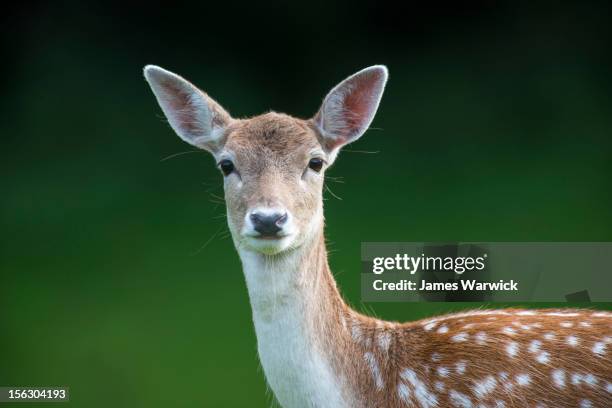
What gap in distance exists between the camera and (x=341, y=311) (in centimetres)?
377

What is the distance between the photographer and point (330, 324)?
3.64 m

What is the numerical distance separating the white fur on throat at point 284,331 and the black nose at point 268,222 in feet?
0.65

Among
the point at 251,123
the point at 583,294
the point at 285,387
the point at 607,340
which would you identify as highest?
the point at 251,123

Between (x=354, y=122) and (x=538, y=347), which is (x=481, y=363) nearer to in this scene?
(x=538, y=347)

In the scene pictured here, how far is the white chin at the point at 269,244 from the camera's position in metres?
3.31

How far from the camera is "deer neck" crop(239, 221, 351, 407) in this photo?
346 centimetres

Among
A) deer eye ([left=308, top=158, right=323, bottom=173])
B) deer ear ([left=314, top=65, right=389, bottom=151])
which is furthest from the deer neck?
deer ear ([left=314, top=65, right=389, bottom=151])

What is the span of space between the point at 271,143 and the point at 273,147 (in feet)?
0.08

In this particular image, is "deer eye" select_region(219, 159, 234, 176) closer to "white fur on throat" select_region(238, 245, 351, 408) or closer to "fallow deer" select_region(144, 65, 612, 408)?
"fallow deer" select_region(144, 65, 612, 408)

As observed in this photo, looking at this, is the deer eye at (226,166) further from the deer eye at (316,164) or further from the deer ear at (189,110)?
the deer eye at (316,164)

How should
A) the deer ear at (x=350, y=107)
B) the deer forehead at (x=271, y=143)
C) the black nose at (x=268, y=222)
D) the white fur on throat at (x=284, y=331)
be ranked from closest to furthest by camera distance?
the black nose at (x=268, y=222), the white fur on throat at (x=284, y=331), the deer forehead at (x=271, y=143), the deer ear at (x=350, y=107)

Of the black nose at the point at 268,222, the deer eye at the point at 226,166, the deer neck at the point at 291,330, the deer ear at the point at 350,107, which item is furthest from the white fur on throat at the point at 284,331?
the deer ear at the point at 350,107

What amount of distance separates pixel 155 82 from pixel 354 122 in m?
0.84

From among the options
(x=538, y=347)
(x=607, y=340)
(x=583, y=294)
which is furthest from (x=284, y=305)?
(x=583, y=294)
